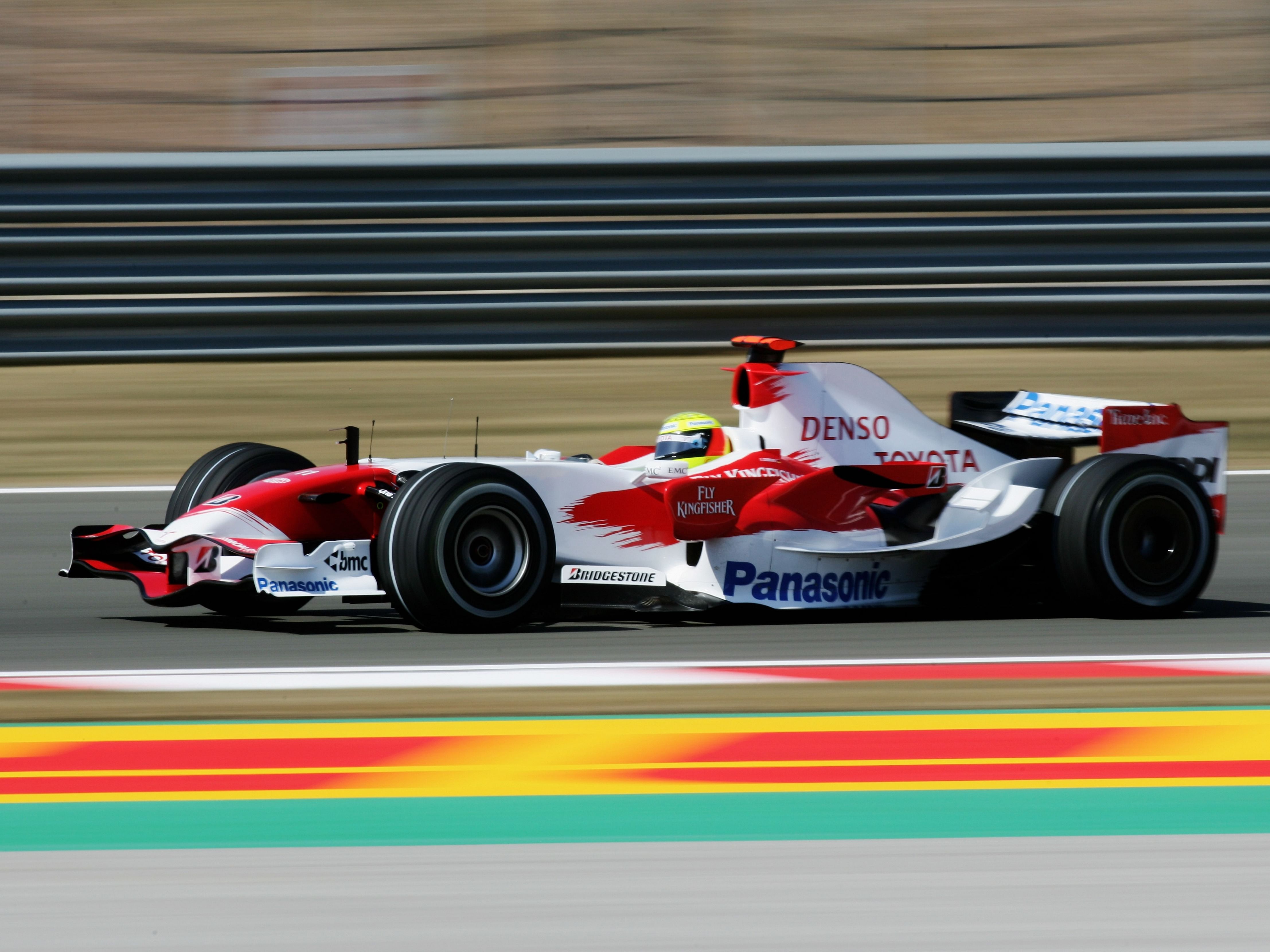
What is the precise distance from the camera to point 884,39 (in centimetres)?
1555

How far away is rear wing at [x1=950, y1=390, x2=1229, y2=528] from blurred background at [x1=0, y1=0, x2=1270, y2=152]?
7.46 meters

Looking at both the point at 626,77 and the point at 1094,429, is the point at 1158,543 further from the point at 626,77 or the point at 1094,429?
the point at 626,77

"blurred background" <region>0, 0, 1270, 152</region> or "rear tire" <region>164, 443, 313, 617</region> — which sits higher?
"blurred background" <region>0, 0, 1270, 152</region>

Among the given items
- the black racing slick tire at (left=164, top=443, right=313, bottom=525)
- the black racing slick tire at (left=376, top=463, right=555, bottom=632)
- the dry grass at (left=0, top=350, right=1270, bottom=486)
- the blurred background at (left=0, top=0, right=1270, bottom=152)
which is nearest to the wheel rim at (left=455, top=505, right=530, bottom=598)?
the black racing slick tire at (left=376, top=463, right=555, bottom=632)

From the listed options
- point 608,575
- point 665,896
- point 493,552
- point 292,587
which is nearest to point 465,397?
point 608,575

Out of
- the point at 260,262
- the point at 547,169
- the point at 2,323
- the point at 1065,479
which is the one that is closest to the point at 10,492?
the point at 2,323

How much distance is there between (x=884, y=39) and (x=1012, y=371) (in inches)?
194

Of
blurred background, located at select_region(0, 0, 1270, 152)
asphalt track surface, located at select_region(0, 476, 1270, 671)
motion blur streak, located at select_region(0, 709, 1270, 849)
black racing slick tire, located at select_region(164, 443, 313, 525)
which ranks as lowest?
motion blur streak, located at select_region(0, 709, 1270, 849)

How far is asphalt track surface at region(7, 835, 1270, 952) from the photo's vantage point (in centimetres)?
317

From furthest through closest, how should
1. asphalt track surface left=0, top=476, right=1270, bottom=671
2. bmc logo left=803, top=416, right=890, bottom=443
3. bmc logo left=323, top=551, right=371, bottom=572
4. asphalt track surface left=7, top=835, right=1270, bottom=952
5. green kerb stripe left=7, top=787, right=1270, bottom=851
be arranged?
bmc logo left=803, top=416, right=890, bottom=443 → bmc logo left=323, top=551, right=371, bottom=572 → asphalt track surface left=0, top=476, right=1270, bottom=671 → green kerb stripe left=7, top=787, right=1270, bottom=851 → asphalt track surface left=7, top=835, right=1270, bottom=952

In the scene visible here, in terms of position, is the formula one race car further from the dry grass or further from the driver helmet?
the dry grass

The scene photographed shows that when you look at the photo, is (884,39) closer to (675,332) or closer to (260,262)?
(675,332)

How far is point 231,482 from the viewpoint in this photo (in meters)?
7.09

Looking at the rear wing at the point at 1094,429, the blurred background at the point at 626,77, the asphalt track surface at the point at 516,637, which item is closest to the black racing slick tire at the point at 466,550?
the asphalt track surface at the point at 516,637
